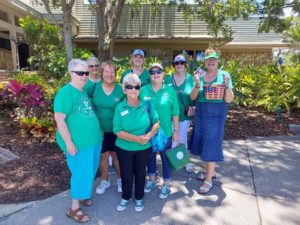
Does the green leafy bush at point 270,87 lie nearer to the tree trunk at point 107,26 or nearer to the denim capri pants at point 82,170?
the tree trunk at point 107,26

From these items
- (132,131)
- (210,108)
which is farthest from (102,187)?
(210,108)

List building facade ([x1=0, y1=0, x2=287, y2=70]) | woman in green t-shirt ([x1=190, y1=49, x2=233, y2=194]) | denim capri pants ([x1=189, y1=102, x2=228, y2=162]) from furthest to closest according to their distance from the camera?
1. building facade ([x1=0, y1=0, x2=287, y2=70])
2. denim capri pants ([x1=189, y1=102, x2=228, y2=162])
3. woman in green t-shirt ([x1=190, y1=49, x2=233, y2=194])

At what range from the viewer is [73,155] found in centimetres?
306

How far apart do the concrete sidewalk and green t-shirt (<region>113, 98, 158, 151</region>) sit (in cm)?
84

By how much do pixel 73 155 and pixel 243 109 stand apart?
641cm

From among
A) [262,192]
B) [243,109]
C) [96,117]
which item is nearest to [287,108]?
[243,109]

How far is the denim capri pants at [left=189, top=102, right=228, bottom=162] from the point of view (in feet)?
12.0

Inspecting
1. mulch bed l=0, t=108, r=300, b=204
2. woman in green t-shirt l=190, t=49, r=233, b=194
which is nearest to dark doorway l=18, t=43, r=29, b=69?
mulch bed l=0, t=108, r=300, b=204

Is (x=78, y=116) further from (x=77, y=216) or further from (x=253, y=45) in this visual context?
(x=253, y=45)

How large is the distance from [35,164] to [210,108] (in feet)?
9.23

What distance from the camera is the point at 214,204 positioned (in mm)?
3596

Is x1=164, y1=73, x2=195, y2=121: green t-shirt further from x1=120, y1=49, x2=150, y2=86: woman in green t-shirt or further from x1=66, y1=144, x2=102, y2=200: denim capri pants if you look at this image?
x1=66, y1=144, x2=102, y2=200: denim capri pants

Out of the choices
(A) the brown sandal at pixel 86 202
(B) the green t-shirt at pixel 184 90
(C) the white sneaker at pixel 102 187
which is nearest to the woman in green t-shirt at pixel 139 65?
(B) the green t-shirt at pixel 184 90

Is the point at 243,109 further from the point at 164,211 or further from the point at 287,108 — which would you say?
the point at 164,211
